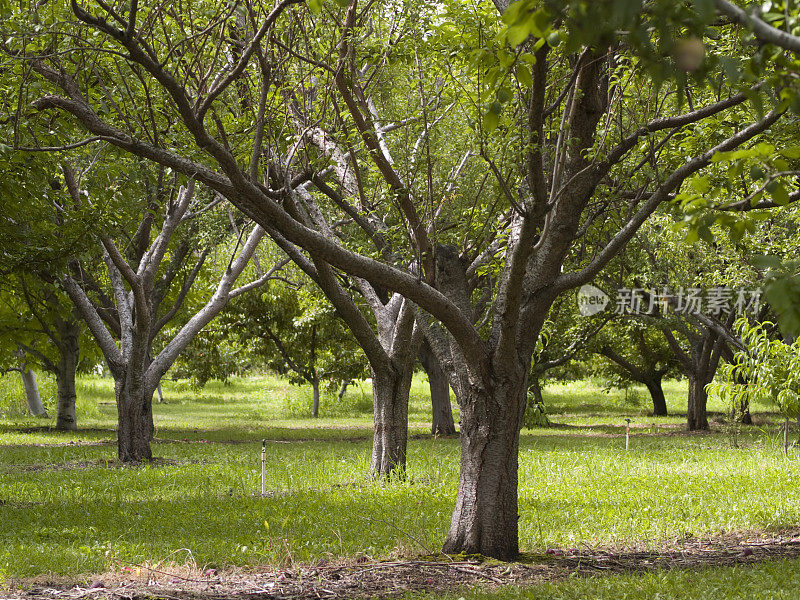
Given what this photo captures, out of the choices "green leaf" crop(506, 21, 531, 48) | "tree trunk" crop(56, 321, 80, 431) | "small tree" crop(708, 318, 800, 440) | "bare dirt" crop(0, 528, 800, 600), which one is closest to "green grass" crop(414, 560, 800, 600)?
"bare dirt" crop(0, 528, 800, 600)

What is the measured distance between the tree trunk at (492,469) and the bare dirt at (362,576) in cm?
20

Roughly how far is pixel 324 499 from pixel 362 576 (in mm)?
3612

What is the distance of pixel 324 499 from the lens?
9984mm

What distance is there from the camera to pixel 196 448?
58.8 ft

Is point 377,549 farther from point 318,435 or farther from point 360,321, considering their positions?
point 318,435

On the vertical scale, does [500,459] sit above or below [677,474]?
above

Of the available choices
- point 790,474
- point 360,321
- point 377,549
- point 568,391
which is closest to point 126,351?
point 360,321

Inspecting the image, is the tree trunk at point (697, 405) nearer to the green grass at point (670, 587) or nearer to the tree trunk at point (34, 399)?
the green grass at point (670, 587)

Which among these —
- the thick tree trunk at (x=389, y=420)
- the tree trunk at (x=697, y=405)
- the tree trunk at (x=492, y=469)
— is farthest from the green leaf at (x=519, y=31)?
the tree trunk at (x=697, y=405)

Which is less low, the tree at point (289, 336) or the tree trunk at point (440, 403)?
the tree at point (289, 336)

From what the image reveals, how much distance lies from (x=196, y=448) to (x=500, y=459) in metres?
12.5

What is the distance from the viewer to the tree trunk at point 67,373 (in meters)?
23.2

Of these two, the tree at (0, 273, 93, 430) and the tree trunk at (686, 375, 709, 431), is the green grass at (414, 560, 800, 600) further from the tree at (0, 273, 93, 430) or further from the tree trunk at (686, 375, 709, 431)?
the tree trunk at (686, 375, 709, 431)

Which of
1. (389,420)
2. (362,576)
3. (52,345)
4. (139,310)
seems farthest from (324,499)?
(52,345)
